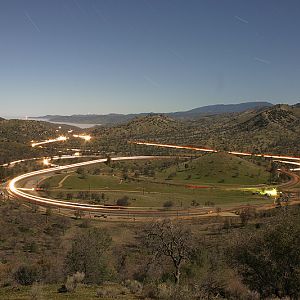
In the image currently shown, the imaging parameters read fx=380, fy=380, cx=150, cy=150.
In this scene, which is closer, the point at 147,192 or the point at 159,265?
the point at 159,265

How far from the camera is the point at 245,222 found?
69.3 meters

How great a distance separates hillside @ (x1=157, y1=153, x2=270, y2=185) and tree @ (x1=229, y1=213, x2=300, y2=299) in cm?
10654

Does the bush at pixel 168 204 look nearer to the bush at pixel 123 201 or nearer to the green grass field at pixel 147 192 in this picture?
the green grass field at pixel 147 192

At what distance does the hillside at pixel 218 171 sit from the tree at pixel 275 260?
350 feet

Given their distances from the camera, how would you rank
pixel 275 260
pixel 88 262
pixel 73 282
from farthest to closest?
pixel 88 262
pixel 73 282
pixel 275 260

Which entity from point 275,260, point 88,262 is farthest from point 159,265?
point 275,260

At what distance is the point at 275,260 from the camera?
79.2ft

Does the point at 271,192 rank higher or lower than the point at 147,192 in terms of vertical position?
higher

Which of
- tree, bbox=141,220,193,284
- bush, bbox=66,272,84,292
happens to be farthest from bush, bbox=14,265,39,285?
tree, bbox=141,220,193,284

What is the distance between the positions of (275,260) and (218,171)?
11932 cm

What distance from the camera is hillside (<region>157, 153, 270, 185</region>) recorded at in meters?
135

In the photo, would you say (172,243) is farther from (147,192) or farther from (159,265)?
(147,192)

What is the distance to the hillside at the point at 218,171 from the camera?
13500 centimetres

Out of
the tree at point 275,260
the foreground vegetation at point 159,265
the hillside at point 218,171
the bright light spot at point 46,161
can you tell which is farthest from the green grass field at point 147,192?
the tree at point 275,260
